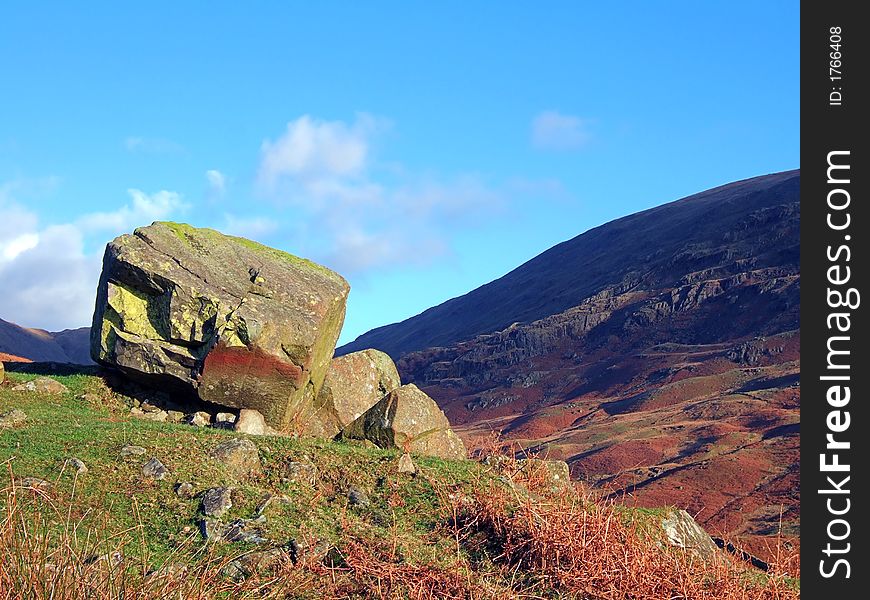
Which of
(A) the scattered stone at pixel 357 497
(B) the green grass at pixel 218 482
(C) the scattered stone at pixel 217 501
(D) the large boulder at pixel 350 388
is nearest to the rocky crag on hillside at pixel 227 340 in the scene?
(D) the large boulder at pixel 350 388

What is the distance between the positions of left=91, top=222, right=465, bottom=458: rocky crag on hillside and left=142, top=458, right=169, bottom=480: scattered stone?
13.4 feet

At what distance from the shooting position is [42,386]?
54.2 ft

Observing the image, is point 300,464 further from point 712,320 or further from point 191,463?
point 712,320

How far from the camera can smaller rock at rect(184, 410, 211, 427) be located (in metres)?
16.1

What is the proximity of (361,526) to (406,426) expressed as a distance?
16.7ft

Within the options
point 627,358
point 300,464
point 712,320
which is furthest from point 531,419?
point 300,464

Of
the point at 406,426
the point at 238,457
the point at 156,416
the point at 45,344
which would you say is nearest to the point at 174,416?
the point at 156,416

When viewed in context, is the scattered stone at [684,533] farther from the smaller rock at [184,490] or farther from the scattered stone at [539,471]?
the smaller rock at [184,490]

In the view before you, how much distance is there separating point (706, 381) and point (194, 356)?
1583 inches

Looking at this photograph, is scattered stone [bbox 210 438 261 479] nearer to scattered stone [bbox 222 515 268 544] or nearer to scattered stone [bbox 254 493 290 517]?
scattered stone [bbox 254 493 290 517]

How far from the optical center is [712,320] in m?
67.1

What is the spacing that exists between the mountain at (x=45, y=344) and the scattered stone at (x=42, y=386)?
151 ft

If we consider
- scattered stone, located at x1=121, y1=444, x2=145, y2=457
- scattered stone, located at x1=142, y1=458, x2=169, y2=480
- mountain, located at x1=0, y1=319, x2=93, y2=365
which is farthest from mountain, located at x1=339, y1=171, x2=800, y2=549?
mountain, located at x1=0, y1=319, x2=93, y2=365

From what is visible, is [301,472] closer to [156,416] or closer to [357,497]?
[357,497]
